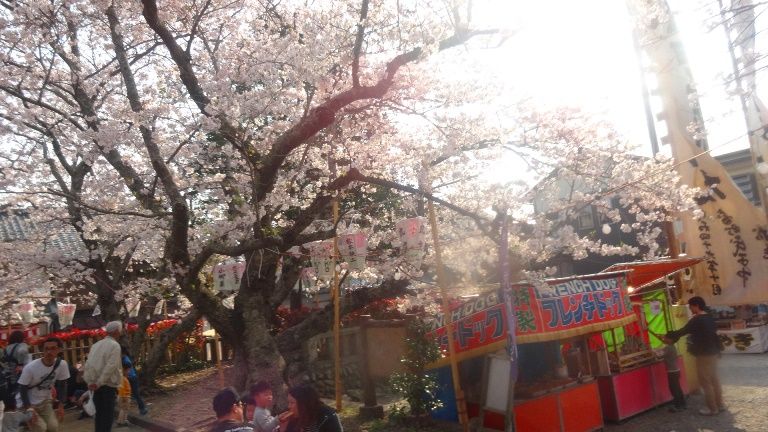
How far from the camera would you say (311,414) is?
5453 millimetres

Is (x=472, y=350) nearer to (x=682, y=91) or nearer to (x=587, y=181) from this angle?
(x=587, y=181)

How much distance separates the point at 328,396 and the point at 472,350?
6.94m

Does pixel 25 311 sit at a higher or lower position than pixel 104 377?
higher

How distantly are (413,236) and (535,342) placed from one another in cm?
257

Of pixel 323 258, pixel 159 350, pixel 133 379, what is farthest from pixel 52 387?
pixel 159 350

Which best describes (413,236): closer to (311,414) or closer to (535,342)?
(535,342)

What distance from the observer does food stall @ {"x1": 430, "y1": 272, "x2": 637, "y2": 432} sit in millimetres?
8344

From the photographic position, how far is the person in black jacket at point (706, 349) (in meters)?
9.62

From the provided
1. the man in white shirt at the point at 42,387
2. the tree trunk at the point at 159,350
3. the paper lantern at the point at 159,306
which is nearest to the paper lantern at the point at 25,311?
the paper lantern at the point at 159,306

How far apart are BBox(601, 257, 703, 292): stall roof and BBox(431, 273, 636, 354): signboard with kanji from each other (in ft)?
1.52

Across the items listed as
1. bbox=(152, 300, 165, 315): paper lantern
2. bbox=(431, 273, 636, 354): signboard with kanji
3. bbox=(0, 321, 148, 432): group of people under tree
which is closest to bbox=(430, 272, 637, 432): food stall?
bbox=(431, 273, 636, 354): signboard with kanji

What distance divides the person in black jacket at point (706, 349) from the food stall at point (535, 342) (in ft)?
3.41

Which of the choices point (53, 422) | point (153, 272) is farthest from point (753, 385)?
point (153, 272)

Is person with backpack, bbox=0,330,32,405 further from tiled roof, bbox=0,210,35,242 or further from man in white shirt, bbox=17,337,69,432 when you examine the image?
tiled roof, bbox=0,210,35,242
